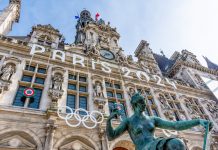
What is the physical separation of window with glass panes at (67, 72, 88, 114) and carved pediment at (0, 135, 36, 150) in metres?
3.01

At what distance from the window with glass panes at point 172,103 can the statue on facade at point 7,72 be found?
9361mm

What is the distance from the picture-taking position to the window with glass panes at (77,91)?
398 inches

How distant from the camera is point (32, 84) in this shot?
971 cm

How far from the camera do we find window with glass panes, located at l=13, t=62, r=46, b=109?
8.86 m

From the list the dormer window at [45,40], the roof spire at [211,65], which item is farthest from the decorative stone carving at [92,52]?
the roof spire at [211,65]

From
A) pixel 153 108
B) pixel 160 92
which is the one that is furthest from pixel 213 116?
pixel 153 108

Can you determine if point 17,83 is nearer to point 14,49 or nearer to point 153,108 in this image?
point 14,49

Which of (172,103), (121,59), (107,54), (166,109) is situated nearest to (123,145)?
(166,109)

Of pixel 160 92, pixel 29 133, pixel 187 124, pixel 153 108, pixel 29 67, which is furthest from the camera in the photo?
pixel 160 92

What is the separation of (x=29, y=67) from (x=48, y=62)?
112cm

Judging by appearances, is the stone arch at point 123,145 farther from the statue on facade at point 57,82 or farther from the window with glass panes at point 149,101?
the statue on facade at point 57,82

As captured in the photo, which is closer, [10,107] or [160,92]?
[10,107]

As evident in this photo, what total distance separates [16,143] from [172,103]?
34.3 feet

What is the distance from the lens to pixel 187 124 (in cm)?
320
